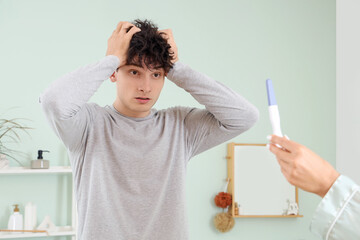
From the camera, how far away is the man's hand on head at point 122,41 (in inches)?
45.7

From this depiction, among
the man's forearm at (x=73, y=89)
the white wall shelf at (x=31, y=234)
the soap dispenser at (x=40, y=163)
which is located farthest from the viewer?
the soap dispenser at (x=40, y=163)

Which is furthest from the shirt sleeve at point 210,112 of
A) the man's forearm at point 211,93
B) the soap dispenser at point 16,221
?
the soap dispenser at point 16,221

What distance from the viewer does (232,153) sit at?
2.74 metres

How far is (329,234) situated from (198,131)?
71 cm

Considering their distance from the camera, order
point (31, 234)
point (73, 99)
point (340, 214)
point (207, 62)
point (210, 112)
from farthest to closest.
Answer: point (207, 62), point (31, 234), point (210, 112), point (73, 99), point (340, 214)

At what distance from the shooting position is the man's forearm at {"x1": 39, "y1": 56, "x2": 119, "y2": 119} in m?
1.03

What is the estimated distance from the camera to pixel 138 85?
1178 millimetres

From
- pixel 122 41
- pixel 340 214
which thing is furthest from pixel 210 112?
pixel 340 214

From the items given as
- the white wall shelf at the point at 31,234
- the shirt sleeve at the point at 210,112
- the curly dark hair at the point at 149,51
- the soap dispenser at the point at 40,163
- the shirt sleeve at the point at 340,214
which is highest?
the curly dark hair at the point at 149,51

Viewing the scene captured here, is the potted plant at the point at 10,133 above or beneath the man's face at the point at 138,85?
beneath

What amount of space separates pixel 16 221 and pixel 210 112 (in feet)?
5.01

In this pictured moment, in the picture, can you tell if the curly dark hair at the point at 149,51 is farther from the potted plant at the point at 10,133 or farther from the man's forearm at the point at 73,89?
the potted plant at the point at 10,133

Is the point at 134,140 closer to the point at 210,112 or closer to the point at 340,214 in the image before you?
the point at 210,112

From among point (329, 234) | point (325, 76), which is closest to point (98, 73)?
point (329, 234)
